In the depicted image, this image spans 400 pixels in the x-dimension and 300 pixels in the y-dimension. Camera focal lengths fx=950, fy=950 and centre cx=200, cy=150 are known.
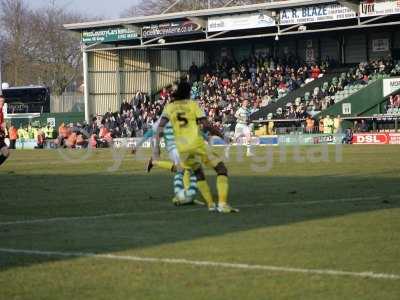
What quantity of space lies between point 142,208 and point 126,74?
4750 cm

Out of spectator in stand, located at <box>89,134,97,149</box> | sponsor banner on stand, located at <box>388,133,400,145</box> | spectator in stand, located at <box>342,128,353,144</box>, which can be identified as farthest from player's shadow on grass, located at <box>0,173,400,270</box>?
spectator in stand, located at <box>89,134,97,149</box>

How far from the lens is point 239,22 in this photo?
52.8 m

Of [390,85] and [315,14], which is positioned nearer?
[390,85]

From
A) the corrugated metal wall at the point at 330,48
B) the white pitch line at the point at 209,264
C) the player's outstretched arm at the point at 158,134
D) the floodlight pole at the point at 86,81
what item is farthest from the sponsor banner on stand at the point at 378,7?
the white pitch line at the point at 209,264

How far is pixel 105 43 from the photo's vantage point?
197 ft

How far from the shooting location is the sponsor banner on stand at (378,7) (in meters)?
46.3

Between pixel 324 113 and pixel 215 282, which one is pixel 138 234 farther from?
pixel 324 113

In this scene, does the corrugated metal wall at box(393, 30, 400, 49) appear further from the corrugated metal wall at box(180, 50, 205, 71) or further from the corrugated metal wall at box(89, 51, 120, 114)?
the corrugated metal wall at box(89, 51, 120, 114)

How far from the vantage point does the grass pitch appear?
24.9 ft

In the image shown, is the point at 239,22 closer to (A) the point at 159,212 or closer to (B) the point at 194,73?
(B) the point at 194,73

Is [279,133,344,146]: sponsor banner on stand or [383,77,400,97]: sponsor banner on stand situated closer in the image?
[279,133,344,146]: sponsor banner on stand

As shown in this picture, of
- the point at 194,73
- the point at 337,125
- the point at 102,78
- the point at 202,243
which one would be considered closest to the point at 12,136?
the point at 102,78

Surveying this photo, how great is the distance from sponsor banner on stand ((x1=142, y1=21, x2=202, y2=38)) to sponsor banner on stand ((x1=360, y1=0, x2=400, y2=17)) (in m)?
10.7

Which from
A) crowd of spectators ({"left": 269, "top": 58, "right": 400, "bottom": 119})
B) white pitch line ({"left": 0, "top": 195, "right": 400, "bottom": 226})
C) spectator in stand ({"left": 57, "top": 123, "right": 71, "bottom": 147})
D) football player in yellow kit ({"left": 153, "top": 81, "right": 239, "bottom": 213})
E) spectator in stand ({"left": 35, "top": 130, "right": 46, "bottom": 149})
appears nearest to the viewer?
white pitch line ({"left": 0, "top": 195, "right": 400, "bottom": 226})
